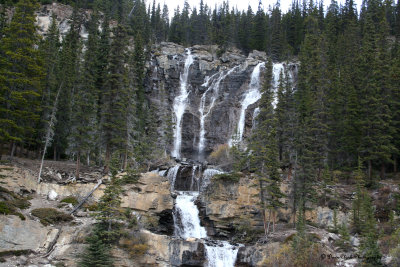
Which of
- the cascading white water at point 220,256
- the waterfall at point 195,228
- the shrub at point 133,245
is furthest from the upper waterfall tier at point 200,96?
the shrub at point 133,245

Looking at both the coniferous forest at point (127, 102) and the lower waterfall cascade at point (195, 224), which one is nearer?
the lower waterfall cascade at point (195, 224)

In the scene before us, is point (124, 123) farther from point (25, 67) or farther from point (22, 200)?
point (22, 200)

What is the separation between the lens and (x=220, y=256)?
28219mm

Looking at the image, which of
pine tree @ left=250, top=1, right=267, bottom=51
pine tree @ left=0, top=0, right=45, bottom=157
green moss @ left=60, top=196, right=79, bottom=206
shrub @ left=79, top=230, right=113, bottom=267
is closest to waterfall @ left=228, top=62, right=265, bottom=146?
pine tree @ left=250, top=1, right=267, bottom=51

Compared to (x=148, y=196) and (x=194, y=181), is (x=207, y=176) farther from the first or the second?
(x=148, y=196)

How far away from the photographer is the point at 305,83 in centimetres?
4728

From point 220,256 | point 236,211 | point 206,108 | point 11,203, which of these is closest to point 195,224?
point 236,211

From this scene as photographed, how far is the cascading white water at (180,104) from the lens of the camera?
5825cm

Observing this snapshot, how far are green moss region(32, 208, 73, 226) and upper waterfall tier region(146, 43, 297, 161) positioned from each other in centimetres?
2792

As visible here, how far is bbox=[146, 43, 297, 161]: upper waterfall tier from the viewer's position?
58281 mm

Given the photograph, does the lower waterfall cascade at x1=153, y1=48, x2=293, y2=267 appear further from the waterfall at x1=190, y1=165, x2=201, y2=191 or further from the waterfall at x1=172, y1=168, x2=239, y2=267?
the waterfall at x1=172, y1=168, x2=239, y2=267

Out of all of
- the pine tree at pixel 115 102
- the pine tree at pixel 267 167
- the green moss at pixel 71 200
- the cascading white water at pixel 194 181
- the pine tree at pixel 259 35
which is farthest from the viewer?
the pine tree at pixel 259 35

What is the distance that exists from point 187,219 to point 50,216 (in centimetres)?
1345

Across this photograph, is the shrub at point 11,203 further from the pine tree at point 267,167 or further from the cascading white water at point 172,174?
the pine tree at point 267,167
